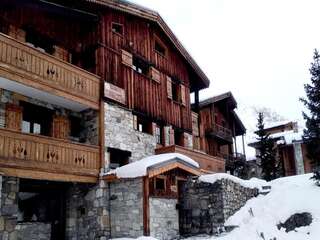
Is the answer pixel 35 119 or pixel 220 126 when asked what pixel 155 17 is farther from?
pixel 220 126

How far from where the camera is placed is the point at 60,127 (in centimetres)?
1557

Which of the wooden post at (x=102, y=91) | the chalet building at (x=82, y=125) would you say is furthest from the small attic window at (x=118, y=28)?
the wooden post at (x=102, y=91)

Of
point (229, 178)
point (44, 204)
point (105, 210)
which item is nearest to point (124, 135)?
point (105, 210)

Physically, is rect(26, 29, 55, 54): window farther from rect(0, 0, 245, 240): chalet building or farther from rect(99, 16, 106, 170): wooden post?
rect(99, 16, 106, 170): wooden post

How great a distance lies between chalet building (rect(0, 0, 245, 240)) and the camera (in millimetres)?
12961

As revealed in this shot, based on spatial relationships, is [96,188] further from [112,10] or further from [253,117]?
[253,117]

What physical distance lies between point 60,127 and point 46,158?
8.59 feet

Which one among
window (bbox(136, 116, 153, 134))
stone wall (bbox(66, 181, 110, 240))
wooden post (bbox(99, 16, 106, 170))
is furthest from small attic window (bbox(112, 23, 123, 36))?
stone wall (bbox(66, 181, 110, 240))

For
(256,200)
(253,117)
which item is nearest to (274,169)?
(256,200)

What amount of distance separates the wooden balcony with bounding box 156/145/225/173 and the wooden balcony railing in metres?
4.39

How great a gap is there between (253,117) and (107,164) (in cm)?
9179

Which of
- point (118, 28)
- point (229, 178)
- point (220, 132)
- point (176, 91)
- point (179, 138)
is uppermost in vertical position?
point (118, 28)

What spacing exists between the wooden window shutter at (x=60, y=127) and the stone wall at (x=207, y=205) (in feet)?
19.4

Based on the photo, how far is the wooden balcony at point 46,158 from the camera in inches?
471
